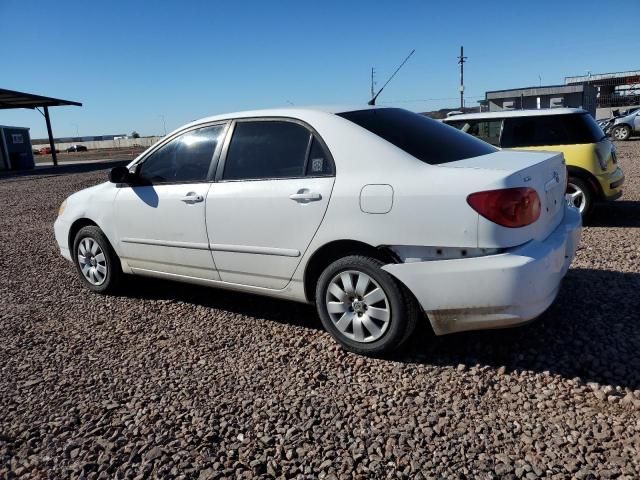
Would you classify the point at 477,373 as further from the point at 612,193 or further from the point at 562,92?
the point at 562,92

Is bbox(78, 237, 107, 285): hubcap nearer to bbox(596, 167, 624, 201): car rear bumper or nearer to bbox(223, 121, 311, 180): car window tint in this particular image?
bbox(223, 121, 311, 180): car window tint

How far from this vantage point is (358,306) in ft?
11.3

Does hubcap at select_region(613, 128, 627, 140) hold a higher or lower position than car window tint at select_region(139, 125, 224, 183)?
lower

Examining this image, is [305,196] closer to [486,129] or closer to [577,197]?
[577,197]

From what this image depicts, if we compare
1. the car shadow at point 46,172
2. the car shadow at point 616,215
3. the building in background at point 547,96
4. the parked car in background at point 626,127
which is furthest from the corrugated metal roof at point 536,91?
the car shadow at point 616,215

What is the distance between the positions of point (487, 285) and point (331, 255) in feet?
3.49

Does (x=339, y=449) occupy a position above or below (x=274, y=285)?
below

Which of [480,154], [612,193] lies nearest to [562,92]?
[612,193]

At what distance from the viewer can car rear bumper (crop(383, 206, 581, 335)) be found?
2900 millimetres

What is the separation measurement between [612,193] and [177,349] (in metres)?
5.99

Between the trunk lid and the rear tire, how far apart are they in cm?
361

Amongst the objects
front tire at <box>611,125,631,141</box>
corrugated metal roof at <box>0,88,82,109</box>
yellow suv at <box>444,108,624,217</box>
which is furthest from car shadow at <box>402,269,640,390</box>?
corrugated metal roof at <box>0,88,82,109</box>

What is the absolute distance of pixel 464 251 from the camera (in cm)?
298

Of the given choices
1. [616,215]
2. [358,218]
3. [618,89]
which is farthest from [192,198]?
[618,89]
